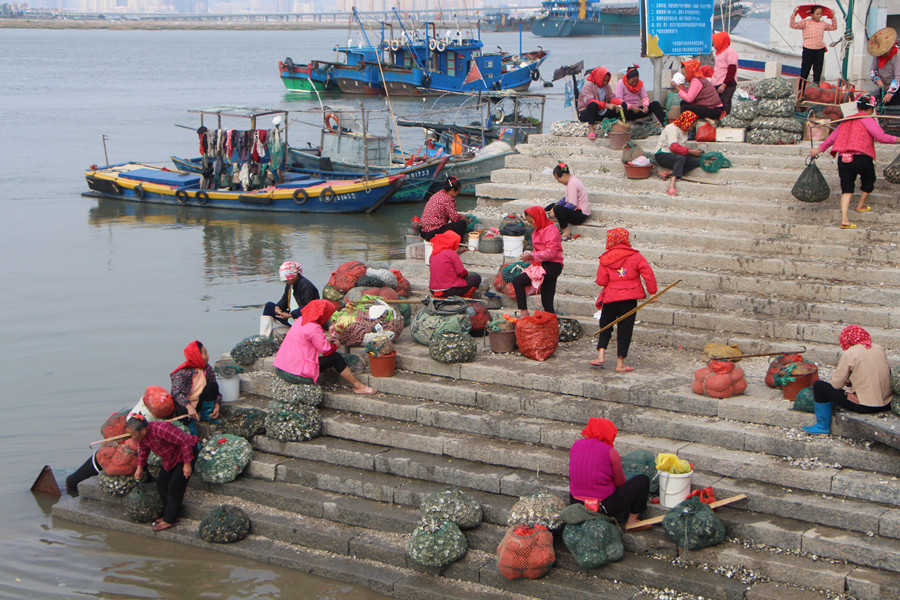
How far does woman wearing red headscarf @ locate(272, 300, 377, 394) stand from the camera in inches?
318

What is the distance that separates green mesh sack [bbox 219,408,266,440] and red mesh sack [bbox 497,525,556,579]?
2.74 meters

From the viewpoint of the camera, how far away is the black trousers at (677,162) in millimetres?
11070

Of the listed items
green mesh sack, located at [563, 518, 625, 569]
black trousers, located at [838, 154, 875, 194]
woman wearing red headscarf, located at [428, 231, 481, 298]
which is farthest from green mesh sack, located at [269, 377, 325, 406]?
black trousers, located at [838, 154, 875, 194]

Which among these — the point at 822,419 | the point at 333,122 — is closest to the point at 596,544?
the point at 822,419

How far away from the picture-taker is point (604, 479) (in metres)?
6.34

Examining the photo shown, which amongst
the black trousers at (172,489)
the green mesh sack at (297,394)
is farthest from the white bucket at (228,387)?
the black trousers at (172,489)

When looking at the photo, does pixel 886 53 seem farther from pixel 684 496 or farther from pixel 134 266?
pixel 134 266

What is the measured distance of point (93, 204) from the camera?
25.7 m

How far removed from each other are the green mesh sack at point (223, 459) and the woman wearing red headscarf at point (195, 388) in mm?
396

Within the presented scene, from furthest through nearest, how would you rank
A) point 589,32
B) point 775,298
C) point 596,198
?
1. point 589,32
2. point 596,198
3. point 775,298

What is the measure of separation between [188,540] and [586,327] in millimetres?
4160

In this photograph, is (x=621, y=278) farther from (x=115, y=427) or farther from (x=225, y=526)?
(x=115, y=427)

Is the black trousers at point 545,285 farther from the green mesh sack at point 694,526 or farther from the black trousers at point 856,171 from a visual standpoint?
the black trousers at point 856,171

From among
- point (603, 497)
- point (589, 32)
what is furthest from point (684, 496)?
→ point (589, 32)
